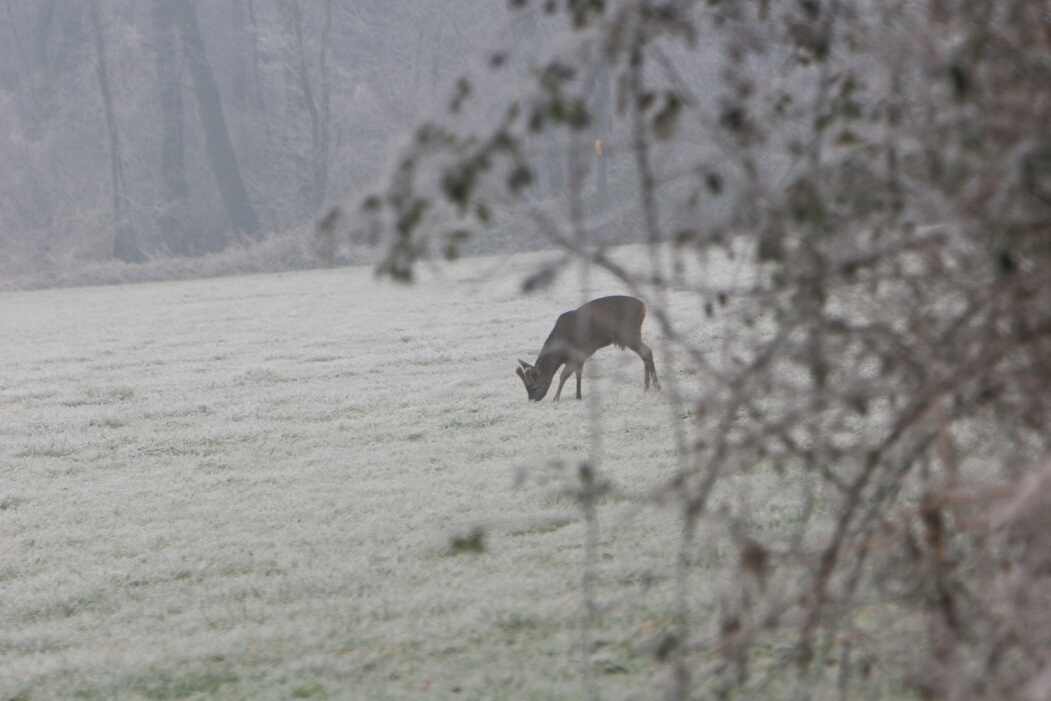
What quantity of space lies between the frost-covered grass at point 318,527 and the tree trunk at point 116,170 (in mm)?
24227

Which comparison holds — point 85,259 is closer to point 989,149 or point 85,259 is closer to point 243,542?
point 243,542

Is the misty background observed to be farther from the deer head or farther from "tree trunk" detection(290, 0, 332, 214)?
the deer head

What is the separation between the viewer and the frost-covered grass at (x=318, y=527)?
4.24m

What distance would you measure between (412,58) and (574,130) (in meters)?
37.9

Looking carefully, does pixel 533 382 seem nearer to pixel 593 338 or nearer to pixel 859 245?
pixel 593 338

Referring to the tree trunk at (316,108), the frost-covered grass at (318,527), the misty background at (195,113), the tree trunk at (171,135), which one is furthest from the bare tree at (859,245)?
the tree trunk at (171,135)

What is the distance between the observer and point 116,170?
3647 cm

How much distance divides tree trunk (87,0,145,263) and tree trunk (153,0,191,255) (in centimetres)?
109

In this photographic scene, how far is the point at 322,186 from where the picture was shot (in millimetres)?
37031

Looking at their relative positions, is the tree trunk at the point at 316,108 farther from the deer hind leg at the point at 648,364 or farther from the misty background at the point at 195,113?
the deer hind leg at the point at 648,364

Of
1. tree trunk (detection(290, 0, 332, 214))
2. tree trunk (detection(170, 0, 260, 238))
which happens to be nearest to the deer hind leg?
tree trunk (detection(290, 0, 332, 214))

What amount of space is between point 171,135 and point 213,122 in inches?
47.1

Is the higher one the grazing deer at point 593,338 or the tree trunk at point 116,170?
the tree trunk at point 116,170

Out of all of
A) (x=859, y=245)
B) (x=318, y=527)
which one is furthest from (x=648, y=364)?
(x=859, y=245)
